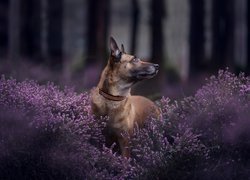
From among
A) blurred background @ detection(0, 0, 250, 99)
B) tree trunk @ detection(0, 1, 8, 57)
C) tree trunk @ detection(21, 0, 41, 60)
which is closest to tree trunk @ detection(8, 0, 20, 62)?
blurred background @ detection(0, 0, 250, 99)

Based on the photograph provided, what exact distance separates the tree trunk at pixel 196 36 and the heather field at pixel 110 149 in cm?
1541

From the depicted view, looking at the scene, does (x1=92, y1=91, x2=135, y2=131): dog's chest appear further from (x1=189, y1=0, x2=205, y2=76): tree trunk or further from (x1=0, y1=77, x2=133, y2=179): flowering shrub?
(x1=189, y1=0, x2=205, y2=76): tree trunk

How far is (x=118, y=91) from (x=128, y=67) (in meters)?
0.27

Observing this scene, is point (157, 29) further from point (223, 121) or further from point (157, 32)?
point (223, 121)

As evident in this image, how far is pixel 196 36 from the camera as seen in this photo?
2495cm

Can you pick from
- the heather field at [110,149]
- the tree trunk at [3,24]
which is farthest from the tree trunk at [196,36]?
the heather field at [110,149]

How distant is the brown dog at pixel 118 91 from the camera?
9.36 metres

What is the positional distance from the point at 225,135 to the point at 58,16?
63.7ft

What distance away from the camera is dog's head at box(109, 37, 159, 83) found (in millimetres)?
9438

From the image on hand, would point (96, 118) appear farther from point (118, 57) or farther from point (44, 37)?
point (44, 37)

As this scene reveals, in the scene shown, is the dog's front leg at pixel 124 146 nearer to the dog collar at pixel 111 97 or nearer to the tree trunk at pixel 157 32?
the dog collar at pixel 111 97

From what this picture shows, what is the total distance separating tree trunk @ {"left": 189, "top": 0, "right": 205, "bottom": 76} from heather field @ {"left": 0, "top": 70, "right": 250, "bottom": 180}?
15413 millimetres

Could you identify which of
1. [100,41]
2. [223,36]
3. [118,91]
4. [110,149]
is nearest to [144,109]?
[118,91]

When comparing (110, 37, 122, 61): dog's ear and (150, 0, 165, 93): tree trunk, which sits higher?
(110, 37, 122, 61): dog's ear
